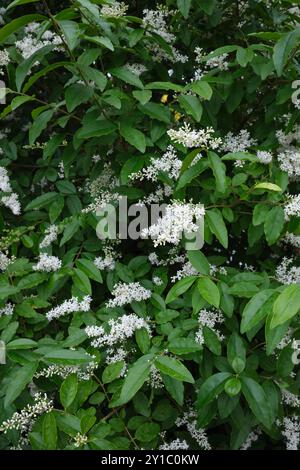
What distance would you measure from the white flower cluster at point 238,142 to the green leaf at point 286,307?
0.85 m

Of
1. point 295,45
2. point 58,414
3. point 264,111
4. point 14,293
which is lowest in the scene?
point 58,414

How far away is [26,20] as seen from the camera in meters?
1.63

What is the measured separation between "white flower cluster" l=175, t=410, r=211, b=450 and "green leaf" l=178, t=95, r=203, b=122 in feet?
3.30

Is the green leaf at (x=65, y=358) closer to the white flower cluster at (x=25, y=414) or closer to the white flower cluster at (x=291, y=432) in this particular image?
the white flower cluster at (x=25, y=414)

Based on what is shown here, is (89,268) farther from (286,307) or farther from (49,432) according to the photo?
(286,307)

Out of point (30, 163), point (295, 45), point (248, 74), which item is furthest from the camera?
point (30, 163)

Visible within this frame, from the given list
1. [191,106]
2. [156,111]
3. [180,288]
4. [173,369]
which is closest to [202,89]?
[191,106]

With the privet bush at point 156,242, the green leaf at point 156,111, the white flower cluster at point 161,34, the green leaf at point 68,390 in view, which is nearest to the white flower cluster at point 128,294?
the privet bush at point 156,242

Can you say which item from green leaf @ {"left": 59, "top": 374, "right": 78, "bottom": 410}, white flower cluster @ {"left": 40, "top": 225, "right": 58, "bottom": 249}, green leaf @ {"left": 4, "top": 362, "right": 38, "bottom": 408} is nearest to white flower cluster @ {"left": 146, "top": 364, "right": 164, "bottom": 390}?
green leaf @ {"left": 59, "top": 374, "right": 78, "bottom": 410}

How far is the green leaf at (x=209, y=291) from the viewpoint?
5.09ft

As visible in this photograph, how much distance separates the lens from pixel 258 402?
1543mm
